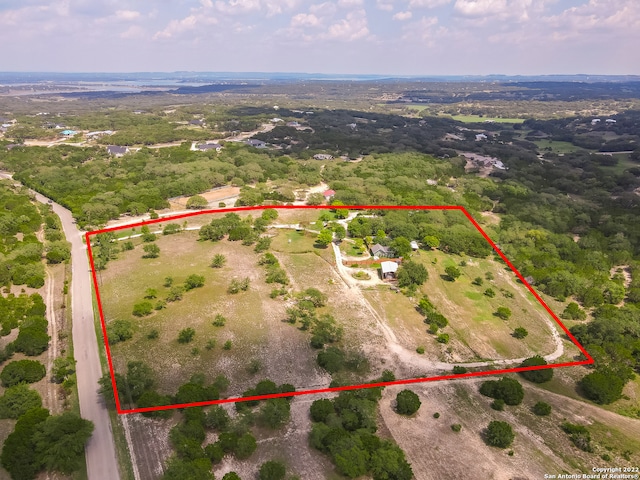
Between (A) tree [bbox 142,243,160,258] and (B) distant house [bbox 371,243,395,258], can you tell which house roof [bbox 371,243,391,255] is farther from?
(A) tree [bbox 142,243,160,258]

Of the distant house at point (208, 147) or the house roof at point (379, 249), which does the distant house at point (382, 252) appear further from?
the distant house at point (208, 147)

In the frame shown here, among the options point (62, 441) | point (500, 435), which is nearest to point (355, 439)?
point (500, 435)

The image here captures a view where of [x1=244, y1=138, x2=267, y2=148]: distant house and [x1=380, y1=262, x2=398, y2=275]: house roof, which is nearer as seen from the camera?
[x1=380, y1=262, x2=398, y2=275]: house roof

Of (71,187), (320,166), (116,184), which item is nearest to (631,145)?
(320,166)

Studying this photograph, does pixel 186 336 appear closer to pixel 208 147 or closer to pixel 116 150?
pixel 208 147

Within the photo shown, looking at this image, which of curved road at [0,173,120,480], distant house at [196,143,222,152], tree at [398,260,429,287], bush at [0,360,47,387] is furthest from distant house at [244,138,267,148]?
bush at [0,360,47,387]

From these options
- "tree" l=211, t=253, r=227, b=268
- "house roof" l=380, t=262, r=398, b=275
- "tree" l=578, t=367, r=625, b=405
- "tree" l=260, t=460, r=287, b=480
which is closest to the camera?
"tree" l=260, t=460, r=287, b=480
